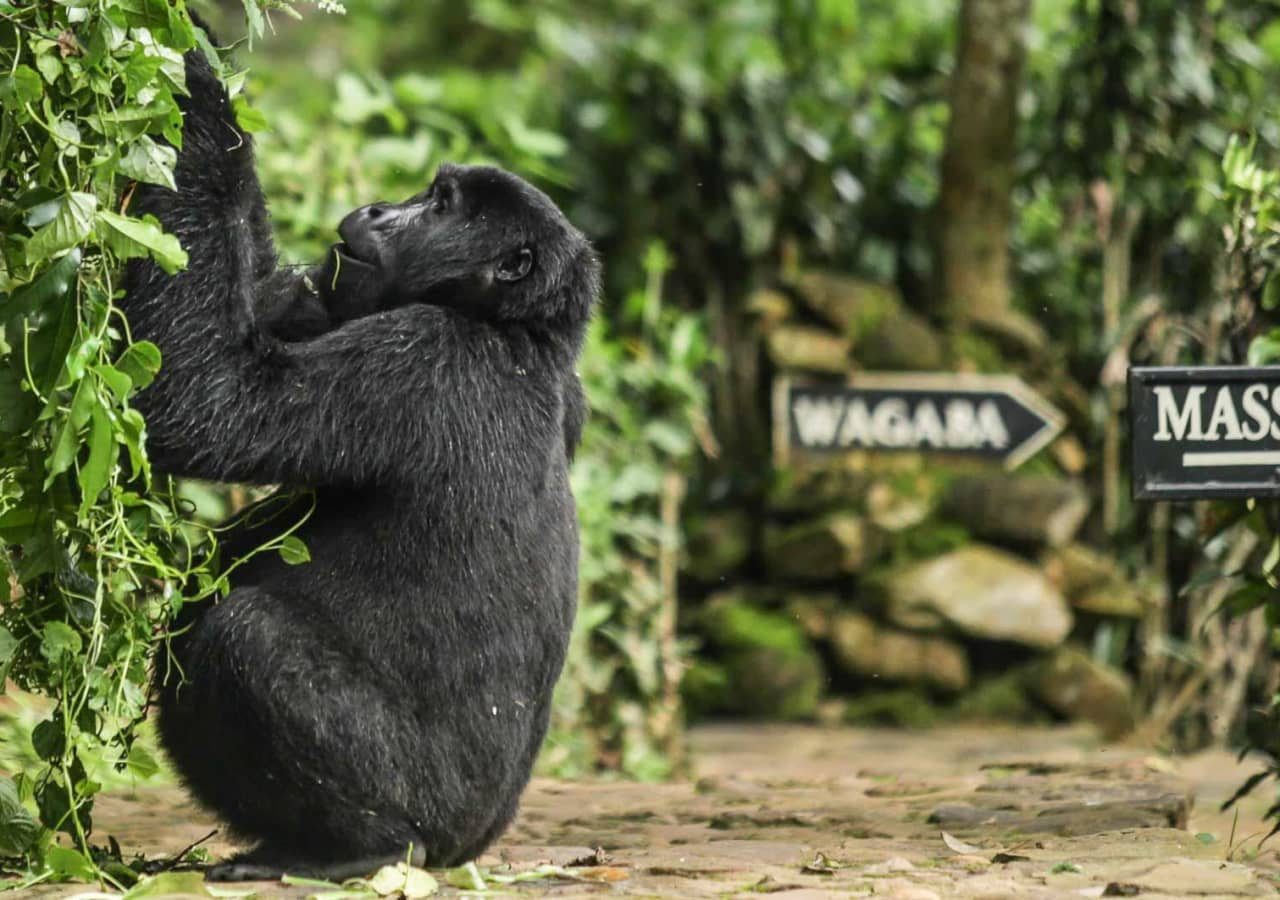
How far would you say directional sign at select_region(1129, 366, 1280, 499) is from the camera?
151 inches

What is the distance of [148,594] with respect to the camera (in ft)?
12.3

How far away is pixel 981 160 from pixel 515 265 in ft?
16.6

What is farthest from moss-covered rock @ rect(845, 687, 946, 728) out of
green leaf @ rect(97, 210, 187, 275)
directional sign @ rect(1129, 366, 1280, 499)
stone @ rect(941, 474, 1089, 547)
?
green leaf @ rect(97, 210, 187, 275)

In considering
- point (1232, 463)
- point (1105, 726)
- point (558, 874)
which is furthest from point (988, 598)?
point (558, 874)

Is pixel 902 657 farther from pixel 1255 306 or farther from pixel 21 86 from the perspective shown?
pixel 21 86

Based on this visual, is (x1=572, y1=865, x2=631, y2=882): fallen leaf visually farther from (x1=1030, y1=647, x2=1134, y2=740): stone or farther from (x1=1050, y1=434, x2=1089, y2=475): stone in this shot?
(x1=1050, y1=434, x2=1089, y2=475): stone

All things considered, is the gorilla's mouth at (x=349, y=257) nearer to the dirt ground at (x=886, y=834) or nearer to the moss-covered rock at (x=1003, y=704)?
the dirt ground at (x=886, y=834)

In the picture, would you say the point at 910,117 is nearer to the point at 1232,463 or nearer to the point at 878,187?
the point at 878,187

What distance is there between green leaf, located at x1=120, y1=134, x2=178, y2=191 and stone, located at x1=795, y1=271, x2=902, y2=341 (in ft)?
18.3

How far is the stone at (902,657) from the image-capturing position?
7.95 metres

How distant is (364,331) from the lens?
3580mm

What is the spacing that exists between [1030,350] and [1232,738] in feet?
6.40

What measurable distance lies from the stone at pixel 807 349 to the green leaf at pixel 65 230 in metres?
5.52

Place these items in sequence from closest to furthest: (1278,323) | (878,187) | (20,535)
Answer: (20,535) < (1278,323) < (878,187)
